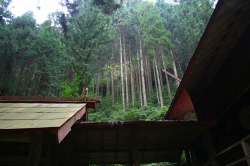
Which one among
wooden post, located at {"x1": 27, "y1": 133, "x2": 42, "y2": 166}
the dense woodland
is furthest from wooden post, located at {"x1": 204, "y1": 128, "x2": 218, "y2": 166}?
the dense woodland

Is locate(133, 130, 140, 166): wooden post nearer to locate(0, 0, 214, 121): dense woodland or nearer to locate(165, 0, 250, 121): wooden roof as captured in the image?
locate(165, 0, 250, 121): wooden roof

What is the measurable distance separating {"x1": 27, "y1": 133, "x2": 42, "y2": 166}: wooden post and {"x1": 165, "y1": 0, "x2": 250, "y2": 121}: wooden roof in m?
2.92

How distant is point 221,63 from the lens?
14.3 ft

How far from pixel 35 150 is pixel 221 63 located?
13.0ft

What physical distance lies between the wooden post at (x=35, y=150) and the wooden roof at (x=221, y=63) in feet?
9.59

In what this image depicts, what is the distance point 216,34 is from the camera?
3.51m

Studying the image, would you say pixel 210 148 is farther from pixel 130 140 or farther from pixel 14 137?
pixel 14 137

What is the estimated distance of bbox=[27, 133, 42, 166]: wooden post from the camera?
2.76 metres

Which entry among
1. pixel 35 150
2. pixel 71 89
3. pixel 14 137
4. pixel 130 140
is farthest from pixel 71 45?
pixel 35 150

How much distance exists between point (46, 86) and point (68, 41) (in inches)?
162

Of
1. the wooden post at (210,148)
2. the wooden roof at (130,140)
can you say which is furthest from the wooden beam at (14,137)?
the wooden post at (210,148)

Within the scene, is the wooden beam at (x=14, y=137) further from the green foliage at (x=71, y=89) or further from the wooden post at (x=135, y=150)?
the green foliage at (x=71, y=89)

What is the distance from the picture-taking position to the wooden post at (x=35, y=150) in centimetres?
276

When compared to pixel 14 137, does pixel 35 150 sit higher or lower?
lower
